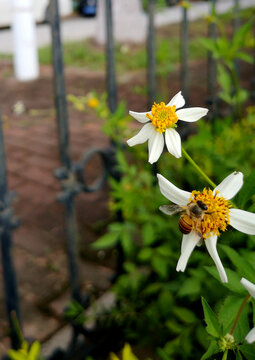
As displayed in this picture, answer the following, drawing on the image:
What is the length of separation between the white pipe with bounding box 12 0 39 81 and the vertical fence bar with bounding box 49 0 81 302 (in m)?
4.28

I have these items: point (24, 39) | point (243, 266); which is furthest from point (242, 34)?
point (24, 39)

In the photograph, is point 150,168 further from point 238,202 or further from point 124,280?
point 238,202

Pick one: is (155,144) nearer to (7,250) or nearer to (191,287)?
(191,287)

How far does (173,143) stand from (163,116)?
1.8 inches

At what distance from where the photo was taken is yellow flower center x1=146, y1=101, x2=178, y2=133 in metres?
0.73

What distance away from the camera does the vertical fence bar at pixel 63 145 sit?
1396 mm

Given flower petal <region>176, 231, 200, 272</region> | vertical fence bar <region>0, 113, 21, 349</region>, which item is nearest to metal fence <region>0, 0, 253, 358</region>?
vertical fence bar <region>0, 113, 21, 349</region>

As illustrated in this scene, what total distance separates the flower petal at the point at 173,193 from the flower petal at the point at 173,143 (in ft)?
0.15

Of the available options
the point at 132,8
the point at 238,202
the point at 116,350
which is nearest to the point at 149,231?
the point at 116,350

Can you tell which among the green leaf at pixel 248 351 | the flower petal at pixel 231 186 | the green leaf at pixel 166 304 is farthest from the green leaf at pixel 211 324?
the green leaf at pixel 166 304

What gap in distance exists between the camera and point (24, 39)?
583 centimetres

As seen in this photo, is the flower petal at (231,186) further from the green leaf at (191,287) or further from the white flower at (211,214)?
the green leaf at (191,287)

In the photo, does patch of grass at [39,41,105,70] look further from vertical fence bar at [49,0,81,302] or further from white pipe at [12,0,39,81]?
vertical fence bar at [49,0,81,302]

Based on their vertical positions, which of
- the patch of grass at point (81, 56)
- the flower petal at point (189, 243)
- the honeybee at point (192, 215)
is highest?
the honeybee at point (192, 215)
